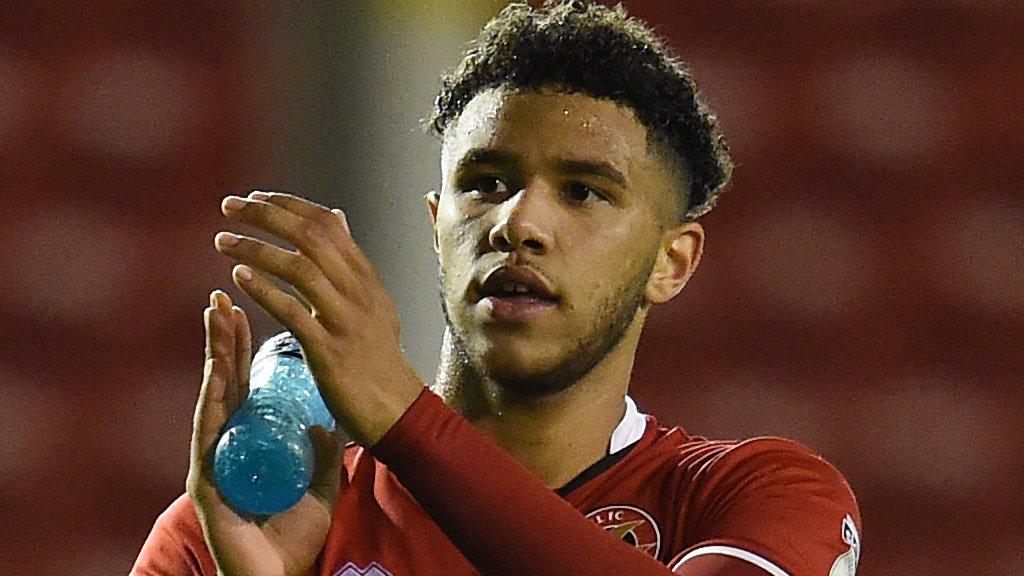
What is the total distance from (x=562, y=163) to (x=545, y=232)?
5 cm

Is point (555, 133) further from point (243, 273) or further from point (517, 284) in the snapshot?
point (243, 273)

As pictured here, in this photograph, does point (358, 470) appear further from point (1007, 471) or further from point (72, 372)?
point (1007, 471)

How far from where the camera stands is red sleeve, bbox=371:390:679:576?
0.89m

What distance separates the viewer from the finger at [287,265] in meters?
0.83

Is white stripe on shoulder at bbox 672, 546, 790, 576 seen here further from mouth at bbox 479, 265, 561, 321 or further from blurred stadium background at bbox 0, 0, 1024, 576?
blurred stadium background at bbox 0, 0, 1024, 576

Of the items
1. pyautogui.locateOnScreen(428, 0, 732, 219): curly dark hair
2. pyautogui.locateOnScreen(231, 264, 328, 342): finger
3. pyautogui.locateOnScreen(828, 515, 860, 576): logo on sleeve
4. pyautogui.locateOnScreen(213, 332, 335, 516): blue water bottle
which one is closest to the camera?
pyautogui.locateOnScreen(231, 264, 328, 342): finger

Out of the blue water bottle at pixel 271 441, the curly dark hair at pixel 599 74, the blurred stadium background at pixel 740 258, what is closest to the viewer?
the blue water bottle at pixel 271 441

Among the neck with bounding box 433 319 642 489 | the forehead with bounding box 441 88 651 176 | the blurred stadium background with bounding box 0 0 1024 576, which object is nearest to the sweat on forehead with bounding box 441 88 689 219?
the forehead with bounding box 441 88 651 176

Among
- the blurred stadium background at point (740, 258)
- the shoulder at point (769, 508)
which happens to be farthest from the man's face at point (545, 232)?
the blurred stadium background at point (740, 258)

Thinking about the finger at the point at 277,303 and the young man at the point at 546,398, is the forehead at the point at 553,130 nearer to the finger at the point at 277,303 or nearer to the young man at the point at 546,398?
the young man at the point at 546,398

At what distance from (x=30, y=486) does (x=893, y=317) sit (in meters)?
1.28

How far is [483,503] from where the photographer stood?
0.90 meters

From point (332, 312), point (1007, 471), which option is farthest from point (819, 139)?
point (332, 312)

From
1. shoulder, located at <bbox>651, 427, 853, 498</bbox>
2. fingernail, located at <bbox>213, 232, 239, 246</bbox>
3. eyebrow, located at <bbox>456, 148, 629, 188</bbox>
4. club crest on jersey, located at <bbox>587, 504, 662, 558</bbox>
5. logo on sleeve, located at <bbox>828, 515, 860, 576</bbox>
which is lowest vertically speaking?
logo on sleeve, located at <bbox>828, 515, 860, 576</bbox>
